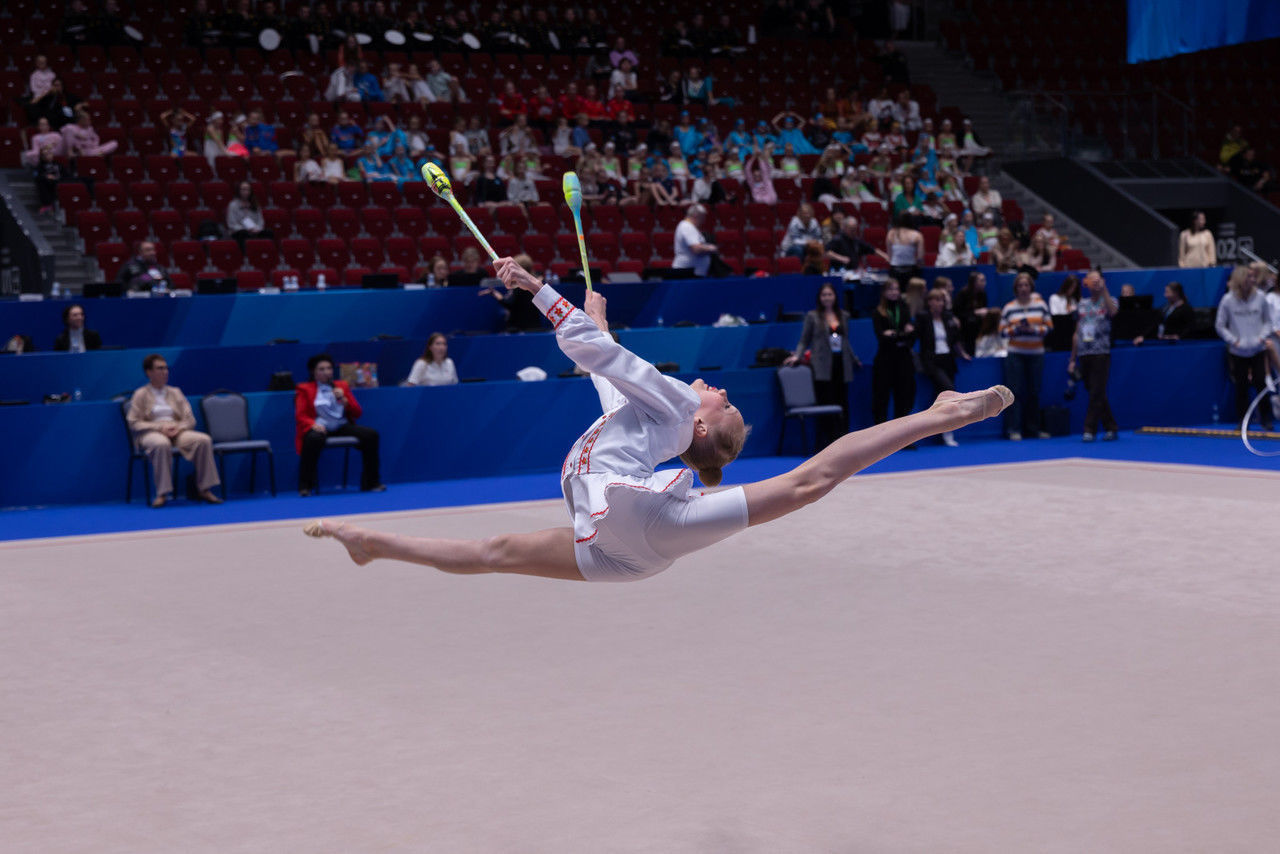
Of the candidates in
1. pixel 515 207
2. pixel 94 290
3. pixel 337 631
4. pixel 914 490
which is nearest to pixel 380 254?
pixel 515 207

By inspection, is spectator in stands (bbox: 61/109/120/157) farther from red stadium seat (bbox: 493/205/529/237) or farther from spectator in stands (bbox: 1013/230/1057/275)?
spectator in stands (bbox: 1013/230/1057/275)

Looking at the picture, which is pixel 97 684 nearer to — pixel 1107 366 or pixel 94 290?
pixel 94 290

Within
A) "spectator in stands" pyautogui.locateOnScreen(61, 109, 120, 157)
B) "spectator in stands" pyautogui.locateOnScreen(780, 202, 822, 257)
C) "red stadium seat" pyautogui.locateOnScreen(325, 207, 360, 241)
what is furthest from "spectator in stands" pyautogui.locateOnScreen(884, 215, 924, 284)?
"spectator in stands" pyautogui.locateOnScreen(61, 109, 120, 157)

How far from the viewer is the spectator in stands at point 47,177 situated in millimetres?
17516

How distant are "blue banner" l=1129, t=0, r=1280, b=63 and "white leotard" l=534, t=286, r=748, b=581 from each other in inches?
275

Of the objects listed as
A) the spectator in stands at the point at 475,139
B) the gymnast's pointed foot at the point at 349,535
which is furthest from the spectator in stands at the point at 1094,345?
the gymnast's pointed foot at the point at 349,535

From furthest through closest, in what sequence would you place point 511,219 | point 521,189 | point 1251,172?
1. point 1251,172
2. point 521,189
3. point 511,219

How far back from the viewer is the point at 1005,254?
19.7 m

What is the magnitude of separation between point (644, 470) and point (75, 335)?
11.0 m

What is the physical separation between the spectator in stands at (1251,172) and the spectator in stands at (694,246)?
1477 cm

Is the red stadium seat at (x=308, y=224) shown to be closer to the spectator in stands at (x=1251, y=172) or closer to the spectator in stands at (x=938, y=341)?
the spectator in stands at (x=938, y=341)

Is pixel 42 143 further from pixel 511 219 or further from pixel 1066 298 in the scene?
pixel 1066 298

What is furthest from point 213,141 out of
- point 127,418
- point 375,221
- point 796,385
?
point 796,385

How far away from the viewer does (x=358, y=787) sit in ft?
16.9
